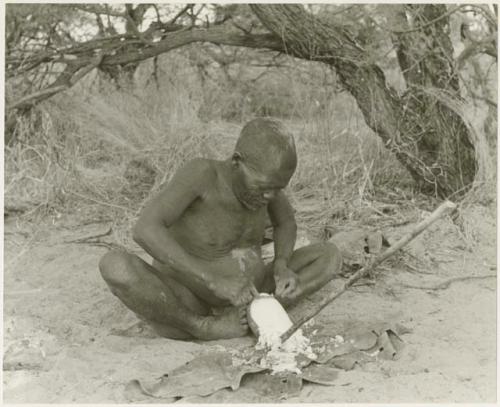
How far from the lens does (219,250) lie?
3150mm

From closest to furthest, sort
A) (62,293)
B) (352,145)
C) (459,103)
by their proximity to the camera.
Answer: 1. (62,293)
2. (459,103)
3. (352,145)

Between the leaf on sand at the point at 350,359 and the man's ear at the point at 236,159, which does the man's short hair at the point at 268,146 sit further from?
the leaf on sand at the point at 350,359

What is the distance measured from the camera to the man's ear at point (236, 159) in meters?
2.87

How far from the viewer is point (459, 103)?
456 cm

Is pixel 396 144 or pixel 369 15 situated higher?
pixel 369 15

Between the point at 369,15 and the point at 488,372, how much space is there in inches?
115

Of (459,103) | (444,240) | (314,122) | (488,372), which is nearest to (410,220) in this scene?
(444,240)

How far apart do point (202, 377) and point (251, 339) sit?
0.48 m

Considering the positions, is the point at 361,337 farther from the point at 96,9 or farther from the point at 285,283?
the point at 96,9

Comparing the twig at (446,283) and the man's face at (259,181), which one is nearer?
the man's face at (259,181)

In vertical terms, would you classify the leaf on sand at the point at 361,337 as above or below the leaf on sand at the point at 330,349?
below

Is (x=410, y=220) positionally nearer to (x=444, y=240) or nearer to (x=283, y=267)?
(x=444, y=240)

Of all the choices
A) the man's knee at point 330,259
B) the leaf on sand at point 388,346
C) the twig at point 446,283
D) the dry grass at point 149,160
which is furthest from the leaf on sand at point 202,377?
the dry grass at point 149,160

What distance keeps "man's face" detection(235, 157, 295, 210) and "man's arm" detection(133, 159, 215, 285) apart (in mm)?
192
